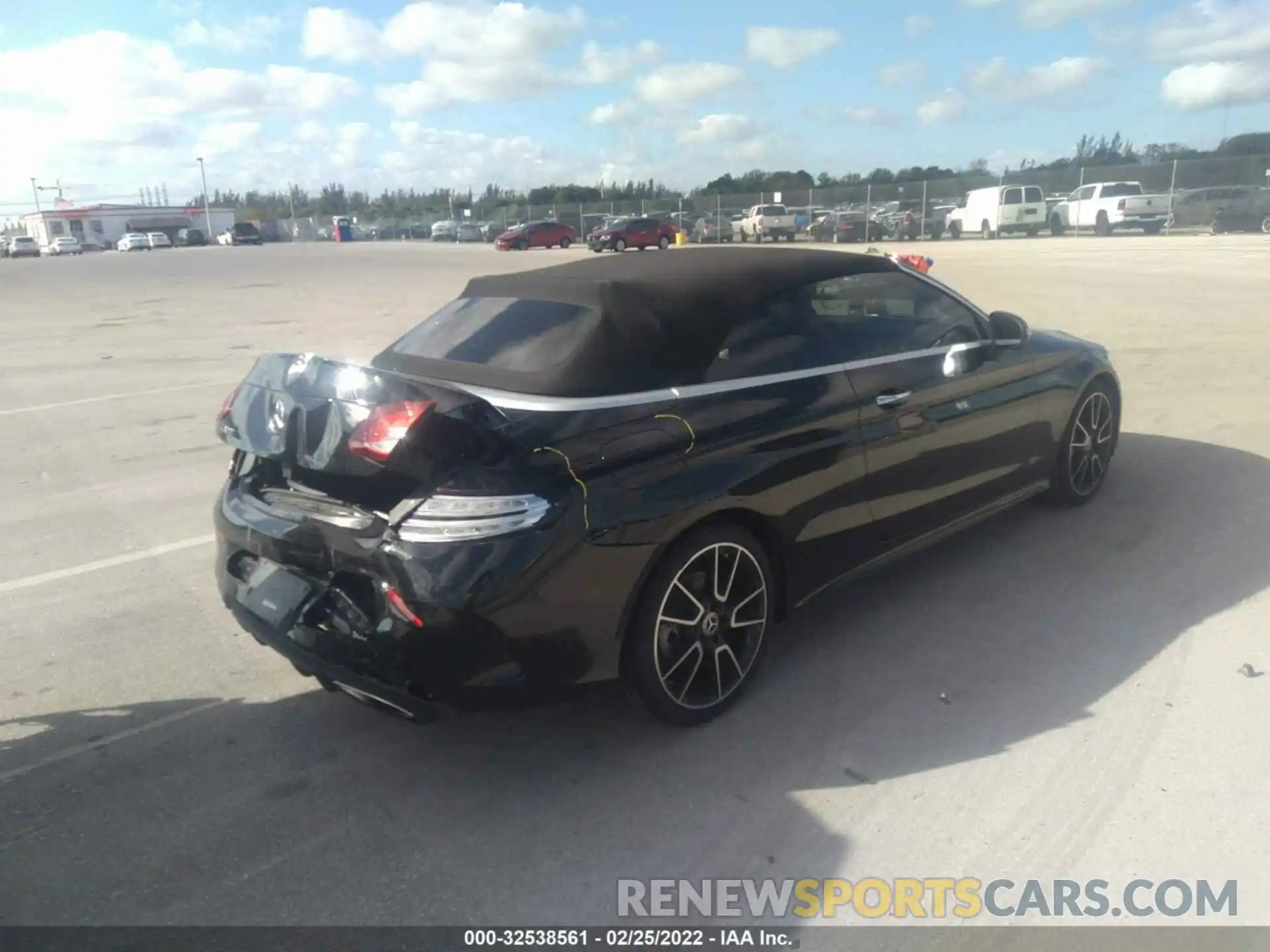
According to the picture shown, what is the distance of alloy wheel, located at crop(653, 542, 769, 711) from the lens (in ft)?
11.2

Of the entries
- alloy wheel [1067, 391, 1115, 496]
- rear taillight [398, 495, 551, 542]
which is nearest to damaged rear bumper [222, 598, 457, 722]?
rear taillight [398, 495, 551, 542]

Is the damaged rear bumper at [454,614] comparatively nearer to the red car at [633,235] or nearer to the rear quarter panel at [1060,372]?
the rear quarter panel at [1060,372]

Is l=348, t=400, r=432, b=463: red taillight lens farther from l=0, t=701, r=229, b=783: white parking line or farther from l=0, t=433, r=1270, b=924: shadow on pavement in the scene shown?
l=0, t=701, r=229, b=783: white parking line

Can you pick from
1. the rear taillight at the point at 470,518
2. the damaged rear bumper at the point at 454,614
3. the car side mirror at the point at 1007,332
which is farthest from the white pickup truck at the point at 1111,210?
the rear taillight at the point at 470,518

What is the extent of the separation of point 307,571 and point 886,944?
209 centimetres

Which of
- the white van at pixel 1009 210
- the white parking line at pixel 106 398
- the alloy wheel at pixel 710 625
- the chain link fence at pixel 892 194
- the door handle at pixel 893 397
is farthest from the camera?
the white van at pixel 1009 210

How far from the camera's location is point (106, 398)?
10273 mm

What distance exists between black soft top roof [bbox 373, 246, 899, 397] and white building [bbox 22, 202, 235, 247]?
11545 cm

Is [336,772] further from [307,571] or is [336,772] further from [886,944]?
[886,944]

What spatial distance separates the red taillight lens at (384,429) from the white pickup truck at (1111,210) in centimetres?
3901

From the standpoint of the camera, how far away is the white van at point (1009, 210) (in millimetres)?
39625

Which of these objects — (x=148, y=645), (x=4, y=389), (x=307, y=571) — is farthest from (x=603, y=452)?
(x=4, y=389)

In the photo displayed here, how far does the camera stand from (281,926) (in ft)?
8.68

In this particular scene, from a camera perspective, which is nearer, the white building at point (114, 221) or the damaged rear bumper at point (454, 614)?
the damaged rear bumper at point (454, 614)
